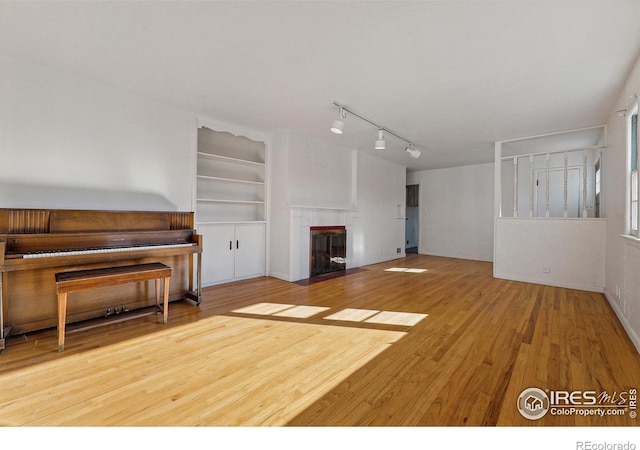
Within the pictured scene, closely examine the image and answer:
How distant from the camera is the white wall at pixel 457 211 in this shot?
23.6 ft

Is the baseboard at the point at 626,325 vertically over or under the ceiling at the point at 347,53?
under

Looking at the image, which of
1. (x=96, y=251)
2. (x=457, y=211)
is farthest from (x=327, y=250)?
(x=457, y=211)

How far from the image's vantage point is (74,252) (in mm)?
2518

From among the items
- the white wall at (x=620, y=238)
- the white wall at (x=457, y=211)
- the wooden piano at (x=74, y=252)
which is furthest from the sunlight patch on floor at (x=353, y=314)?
the white wall at (x=457, y=211)

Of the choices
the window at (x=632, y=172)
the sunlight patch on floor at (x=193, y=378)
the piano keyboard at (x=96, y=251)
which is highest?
the window at (x=632, y=172)

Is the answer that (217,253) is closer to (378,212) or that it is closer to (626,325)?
(378,212)

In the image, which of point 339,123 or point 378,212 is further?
point 378,212

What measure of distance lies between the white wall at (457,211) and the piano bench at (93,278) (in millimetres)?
7109

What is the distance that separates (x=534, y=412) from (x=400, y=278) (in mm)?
3491

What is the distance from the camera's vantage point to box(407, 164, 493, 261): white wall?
721cm

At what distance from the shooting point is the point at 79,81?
3023 millimetres

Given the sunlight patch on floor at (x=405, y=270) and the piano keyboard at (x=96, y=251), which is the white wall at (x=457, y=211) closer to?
the sunlight patch on floor at (x=405, y=270)

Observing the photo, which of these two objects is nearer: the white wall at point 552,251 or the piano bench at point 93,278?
the piano bench at point 93,278

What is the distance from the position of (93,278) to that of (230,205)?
2.57 meters
